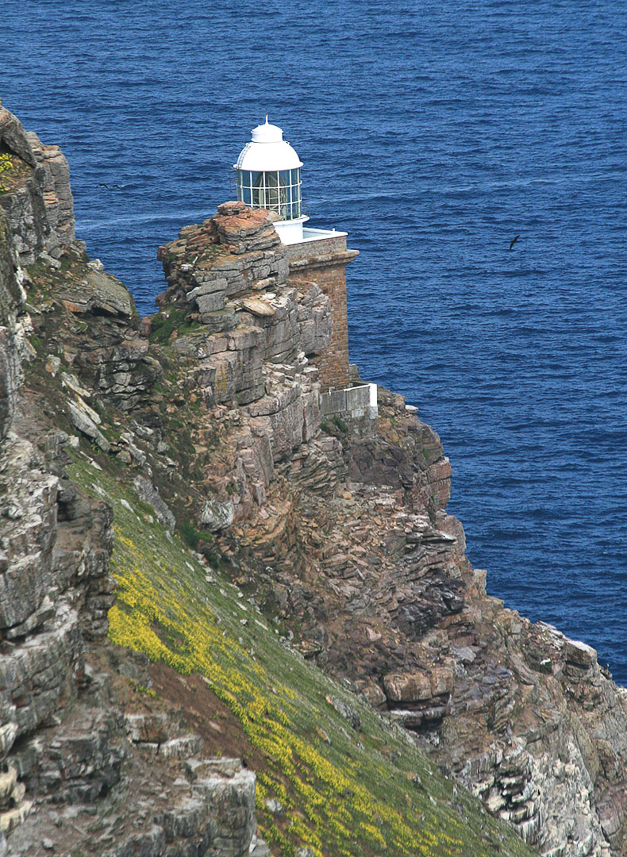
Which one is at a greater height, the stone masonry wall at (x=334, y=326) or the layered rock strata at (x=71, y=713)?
the layered rock strata at (x=71, y=713)

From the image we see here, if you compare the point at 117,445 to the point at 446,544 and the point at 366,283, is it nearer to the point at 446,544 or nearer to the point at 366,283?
the point at 446,544

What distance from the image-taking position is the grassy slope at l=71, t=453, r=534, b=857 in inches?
1172

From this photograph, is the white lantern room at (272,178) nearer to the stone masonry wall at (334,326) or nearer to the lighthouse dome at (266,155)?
the lighthouse dome at (266,155)

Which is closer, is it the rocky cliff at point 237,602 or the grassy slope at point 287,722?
the rocky cliff at point 237,602

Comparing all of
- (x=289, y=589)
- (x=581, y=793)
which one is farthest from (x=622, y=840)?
(x=289, y=589)

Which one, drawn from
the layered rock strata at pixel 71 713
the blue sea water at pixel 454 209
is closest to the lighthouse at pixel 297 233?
the blue sea water at pixel 454 209

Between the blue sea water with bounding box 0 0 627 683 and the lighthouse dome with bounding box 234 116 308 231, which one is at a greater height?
the lighthouse dome with bounding box 234 116 308 231

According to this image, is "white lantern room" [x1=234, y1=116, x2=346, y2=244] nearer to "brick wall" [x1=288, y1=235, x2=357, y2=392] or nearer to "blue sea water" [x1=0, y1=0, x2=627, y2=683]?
"brick wall" [x1=288, y1=235, x2=357, y2=392]

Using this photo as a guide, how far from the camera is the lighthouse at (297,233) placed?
61625mm

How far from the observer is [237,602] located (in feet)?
151

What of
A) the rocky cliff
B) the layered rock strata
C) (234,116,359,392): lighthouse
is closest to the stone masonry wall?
(234,116,359,392): lighthouse

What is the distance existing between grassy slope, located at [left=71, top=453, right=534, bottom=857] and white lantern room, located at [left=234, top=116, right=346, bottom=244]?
22719 mm

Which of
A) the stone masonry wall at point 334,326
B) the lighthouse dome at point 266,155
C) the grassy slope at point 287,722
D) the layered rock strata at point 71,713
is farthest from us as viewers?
the lighthouse dome at point 266,155

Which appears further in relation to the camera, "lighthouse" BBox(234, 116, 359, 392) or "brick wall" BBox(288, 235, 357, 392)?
"lighthouse" BBox(234, 116, 359, 392)
